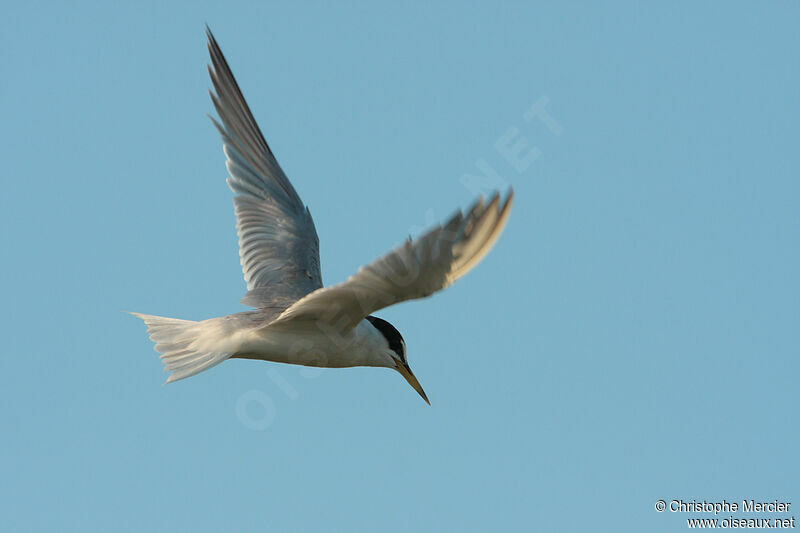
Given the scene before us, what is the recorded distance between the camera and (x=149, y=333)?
657cm

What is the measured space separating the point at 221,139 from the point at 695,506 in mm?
4932

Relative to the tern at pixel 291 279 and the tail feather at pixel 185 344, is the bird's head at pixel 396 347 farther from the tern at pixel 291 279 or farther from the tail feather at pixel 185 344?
the tail feather at pixel 185 344

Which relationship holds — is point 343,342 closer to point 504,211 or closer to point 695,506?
point 504,211

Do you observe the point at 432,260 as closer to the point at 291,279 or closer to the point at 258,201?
the point at 291,279

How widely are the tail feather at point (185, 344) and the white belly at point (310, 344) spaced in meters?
0.20

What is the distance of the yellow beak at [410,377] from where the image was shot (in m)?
6.87

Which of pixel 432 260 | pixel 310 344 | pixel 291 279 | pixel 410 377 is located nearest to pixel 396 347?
pixel 410 377

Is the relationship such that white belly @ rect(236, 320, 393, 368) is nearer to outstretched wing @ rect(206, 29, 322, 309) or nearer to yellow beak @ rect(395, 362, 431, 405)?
yellow beak @ rect(395, 362, 431, 405)

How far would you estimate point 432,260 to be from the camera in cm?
458

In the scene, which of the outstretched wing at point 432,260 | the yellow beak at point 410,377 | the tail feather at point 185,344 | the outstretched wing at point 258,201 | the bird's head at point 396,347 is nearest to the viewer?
the outstretched wing at point 432,260

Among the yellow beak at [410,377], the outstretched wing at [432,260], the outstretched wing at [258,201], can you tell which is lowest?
the yellow beak at [410,377]

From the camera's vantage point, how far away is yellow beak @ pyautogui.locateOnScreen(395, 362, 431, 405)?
687 cm

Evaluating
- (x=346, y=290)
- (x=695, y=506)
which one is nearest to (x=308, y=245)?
(x=346, y=290)

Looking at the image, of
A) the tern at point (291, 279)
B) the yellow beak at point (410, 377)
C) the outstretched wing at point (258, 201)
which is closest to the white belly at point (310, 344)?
the tern at point (291, 279)
